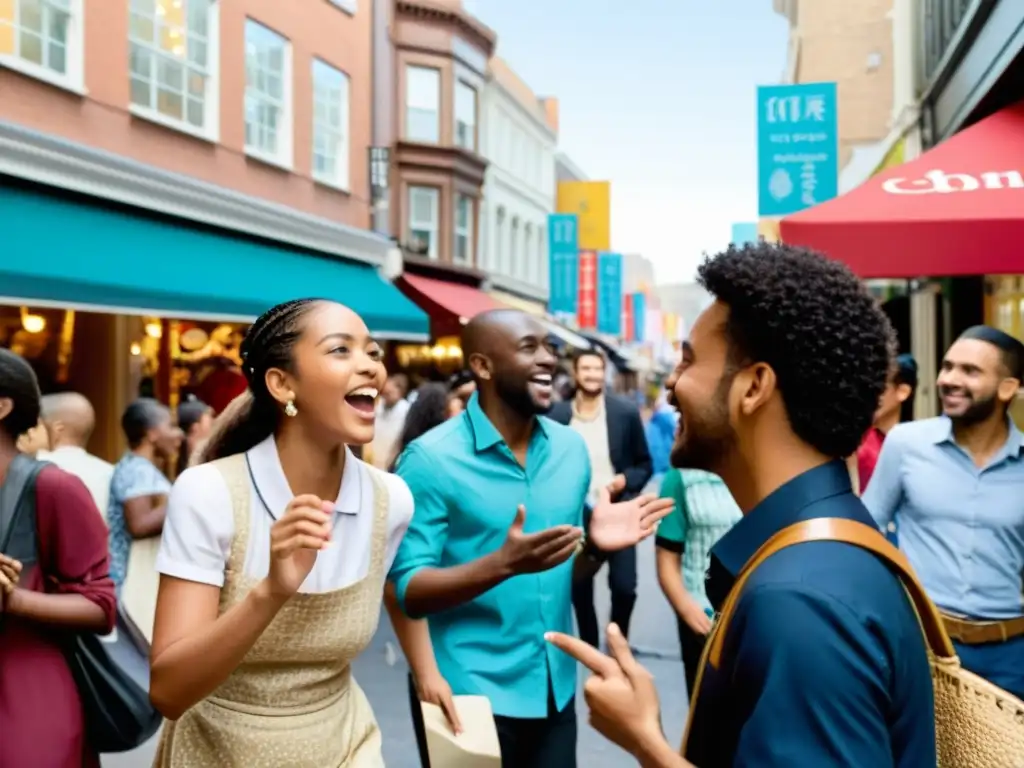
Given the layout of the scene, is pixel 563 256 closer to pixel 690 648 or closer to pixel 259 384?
pixel 690 648

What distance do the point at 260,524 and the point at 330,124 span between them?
1627 cm

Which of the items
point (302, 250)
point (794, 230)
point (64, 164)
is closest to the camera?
point (794, 230)

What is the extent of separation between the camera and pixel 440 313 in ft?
67.0

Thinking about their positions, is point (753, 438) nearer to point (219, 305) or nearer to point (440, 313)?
point (219, 305)

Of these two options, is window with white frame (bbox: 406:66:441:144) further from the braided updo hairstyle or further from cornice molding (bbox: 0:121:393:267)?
the braided updo hairstyle

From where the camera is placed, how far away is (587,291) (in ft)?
126

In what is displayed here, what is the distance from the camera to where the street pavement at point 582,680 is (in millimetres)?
5746

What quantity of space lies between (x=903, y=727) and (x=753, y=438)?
18.8 inches

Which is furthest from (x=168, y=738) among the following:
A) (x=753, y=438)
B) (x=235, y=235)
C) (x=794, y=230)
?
(x=235, y=235)

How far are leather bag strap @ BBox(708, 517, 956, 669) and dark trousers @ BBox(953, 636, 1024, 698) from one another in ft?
8.97

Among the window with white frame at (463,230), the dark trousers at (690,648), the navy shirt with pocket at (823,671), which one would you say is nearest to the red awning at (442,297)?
the window with white frame at (463,230)

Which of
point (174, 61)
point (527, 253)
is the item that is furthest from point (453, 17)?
point (174, 61)

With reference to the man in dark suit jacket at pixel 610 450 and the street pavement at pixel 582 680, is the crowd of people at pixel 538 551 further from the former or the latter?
the man in dark suit jacket at pixel 610 450

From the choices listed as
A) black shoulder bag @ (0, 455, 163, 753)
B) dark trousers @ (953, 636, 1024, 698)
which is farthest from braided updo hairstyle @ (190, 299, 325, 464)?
dark trousers @ (953, 636, 1024, 698)
